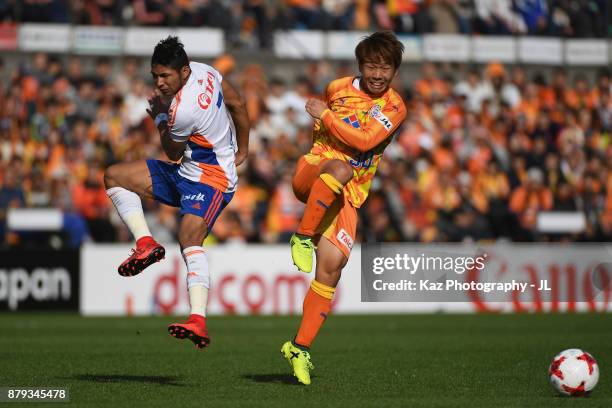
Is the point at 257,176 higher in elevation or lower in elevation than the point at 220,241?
higher

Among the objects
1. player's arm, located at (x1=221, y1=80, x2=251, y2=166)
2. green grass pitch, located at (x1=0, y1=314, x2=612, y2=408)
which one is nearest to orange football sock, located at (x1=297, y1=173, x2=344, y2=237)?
player's arm, located at (x1=221, y1=80, x2=251, y2=166)

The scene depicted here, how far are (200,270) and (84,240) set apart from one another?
1032 cm

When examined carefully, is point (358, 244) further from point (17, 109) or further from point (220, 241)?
point (17, 109)

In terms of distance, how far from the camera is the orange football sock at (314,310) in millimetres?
8547

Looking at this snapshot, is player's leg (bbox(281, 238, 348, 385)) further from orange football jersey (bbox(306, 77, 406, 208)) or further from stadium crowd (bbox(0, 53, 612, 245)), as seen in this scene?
stadium crowd (bbox(0, 53, 612, 245))

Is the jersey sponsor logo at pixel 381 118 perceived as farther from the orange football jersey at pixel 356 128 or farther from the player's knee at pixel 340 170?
the player's knee at pixel 340 170

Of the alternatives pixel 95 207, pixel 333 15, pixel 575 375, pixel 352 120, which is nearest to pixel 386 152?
pixel 333 15

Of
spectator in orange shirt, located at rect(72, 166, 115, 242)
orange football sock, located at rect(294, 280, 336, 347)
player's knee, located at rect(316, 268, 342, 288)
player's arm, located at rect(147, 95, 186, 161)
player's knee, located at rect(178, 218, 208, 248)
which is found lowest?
orange football sock, located at rect(294, 280, 336, 347)

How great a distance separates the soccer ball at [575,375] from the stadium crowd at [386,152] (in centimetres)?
1115

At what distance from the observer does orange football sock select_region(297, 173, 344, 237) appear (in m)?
8.43

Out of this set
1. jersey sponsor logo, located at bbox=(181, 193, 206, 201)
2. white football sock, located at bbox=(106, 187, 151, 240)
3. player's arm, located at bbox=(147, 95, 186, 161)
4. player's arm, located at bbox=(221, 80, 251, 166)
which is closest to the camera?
player's arm, located at bbox=(147, 95, 186, 161)

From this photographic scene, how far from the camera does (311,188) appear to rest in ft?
28.6

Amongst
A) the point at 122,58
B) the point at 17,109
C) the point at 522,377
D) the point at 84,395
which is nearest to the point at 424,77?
the point at 122,58

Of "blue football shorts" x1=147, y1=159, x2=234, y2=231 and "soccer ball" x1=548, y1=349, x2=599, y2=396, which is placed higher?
"blue football shorts" x1=147, y1=159, x2=234, y2=231
